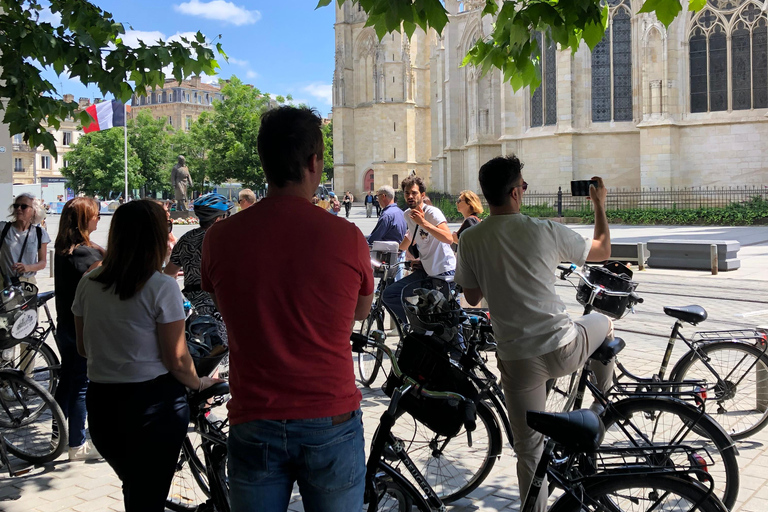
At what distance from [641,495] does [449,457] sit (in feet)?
5.30

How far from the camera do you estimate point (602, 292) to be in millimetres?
4547

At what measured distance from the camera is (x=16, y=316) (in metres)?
5.49

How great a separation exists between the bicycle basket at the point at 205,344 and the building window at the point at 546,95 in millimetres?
29875

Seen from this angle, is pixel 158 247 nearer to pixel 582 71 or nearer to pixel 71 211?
pixel 71 211

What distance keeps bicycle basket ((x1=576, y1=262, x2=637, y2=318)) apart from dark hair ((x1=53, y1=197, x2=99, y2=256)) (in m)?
3.28

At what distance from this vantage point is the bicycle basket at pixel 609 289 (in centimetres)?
454

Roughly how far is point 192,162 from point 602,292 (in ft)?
205

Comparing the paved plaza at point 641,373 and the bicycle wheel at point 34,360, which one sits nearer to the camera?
the paved plaza at point 641,373

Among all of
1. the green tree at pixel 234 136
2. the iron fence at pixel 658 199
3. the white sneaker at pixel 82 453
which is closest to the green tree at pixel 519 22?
the white sneaker at pixel 82 453

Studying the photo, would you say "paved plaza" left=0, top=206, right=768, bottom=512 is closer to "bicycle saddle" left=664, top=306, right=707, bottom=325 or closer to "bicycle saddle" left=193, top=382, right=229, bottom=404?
"bicycle saddle" left=664, top=306, right=707, bottom=325

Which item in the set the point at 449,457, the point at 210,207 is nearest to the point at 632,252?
the point at 210,207

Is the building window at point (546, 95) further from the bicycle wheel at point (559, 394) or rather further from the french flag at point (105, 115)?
the bicycle wheel at point (559, 394)

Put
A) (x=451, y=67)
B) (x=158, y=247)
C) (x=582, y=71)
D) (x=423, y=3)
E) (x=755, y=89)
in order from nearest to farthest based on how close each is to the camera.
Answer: (x=158, y=247), (x=423, y=3), (x=755, y=89), (x=582, y=71), (x=451, y=67)

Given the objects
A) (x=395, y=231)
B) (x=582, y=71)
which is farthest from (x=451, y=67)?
(x=395, y=231)
